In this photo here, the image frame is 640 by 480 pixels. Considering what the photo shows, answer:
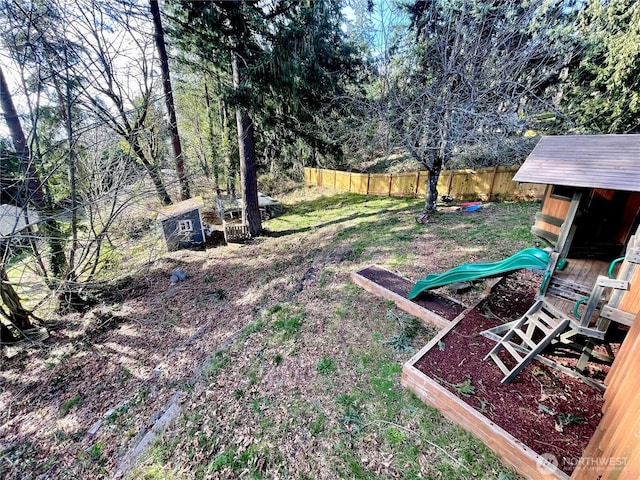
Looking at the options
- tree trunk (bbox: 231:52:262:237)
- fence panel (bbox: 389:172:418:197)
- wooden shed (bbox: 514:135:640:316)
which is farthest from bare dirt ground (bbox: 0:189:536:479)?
fence panel (bbox: 389:172:418:197)

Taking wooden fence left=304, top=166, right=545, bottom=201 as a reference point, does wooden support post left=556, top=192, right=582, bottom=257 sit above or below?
above

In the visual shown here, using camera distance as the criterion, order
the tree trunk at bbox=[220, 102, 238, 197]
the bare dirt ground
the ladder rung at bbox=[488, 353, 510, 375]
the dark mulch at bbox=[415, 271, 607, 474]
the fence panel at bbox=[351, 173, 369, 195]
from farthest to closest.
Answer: the fence panel at bbox=[351, 173, 369, 195] → the tree trunk at bbox=[220, 102, 238, 197] → the ladder rung at bbox=[488, 353, 510, 375] → the bare dirt ground → the dark mulch at bbox=[415, 271, 607, 474]

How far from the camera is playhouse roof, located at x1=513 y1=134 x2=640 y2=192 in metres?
2.88

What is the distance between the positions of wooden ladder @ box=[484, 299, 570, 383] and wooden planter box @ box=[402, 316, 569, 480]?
2.33 ft

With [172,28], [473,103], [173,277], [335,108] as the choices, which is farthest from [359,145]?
[173,277]

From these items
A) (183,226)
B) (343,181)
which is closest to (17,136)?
(183,226)

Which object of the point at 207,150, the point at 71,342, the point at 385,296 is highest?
the point at 207,150

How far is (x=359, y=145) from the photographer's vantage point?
35.2 feet

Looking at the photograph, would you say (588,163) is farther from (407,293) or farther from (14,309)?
(14,309)

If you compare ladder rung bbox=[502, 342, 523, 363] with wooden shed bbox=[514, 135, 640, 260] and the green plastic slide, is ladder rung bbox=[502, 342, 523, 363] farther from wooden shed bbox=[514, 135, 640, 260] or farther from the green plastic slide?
wooden shed bbox=[514, 135, 640, 260]

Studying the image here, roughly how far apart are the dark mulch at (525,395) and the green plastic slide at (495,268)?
713mm

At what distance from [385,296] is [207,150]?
1592cm

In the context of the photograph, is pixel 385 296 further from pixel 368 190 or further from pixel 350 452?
pixel 368 190

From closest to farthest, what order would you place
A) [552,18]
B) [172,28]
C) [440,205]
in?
1. [552,18]
2. [172,28]
3. [440,205]
